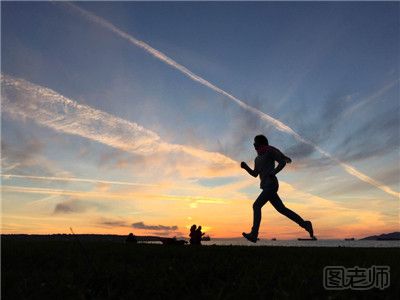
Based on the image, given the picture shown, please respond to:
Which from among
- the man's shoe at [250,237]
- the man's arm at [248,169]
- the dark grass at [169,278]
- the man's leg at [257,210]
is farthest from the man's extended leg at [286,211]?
the dark grass at [169,278]

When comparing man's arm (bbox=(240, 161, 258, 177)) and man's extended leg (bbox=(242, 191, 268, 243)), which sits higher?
man's arm (bbox=(240, 161, 258, 177))

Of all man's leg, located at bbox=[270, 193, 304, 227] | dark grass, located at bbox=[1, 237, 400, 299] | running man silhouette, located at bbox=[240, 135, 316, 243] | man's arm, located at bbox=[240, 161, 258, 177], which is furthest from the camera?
man's arm, located at bbox=[240, 161, 258, 177]

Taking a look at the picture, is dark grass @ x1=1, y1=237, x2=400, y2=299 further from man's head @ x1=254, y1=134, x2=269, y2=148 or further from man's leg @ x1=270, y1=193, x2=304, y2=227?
man's head @ x1=254, y1=134, x2=269, y2=148

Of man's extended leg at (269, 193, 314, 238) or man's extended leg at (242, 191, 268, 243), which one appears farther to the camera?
man's extended leg at (269, 193, 314, 238)

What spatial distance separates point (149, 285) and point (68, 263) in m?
2.96

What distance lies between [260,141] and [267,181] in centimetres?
133

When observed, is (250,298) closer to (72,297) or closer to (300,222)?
(72,297)

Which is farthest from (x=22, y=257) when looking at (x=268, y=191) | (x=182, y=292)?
(x=268, y=191)

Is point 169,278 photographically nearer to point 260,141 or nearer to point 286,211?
point 286,211

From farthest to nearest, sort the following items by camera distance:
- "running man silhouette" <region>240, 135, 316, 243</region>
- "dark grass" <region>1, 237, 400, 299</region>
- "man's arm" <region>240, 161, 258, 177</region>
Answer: "man's arm" <region>240, 161, 258, 177</region>
"running man silhouette" <region>240, 135, 316, 243</region>
"dark grass" <region>1, 237, 400, 299</region>

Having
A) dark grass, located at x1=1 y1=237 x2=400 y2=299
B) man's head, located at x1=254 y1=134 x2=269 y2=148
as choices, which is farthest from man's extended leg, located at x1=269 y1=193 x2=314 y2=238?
dark grass, located at x1=1 y1=237 x2=400 y2=299

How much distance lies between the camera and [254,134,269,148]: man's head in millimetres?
13656

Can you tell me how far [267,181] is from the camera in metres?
13.1

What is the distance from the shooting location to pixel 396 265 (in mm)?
8969
